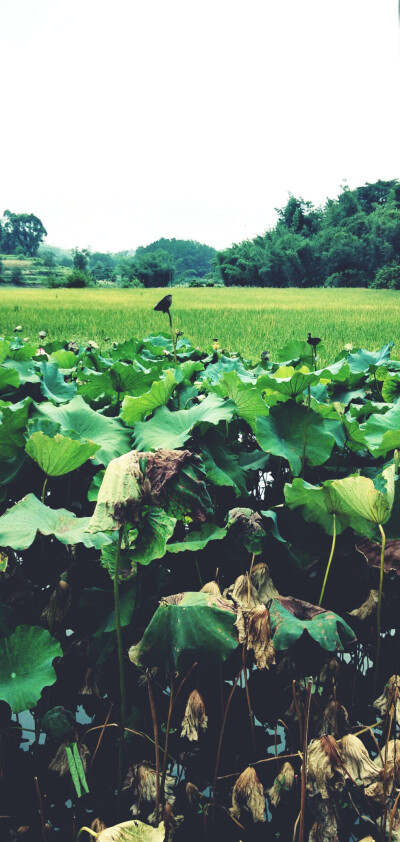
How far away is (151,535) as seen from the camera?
75 cm

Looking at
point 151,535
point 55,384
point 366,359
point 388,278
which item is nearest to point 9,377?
point 55,384

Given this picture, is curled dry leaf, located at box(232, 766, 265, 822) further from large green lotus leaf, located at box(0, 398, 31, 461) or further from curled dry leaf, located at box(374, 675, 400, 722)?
large green lotus leaf, located at box(0, 398, 31, 461)

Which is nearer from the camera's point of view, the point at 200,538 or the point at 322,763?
the point at 322,763

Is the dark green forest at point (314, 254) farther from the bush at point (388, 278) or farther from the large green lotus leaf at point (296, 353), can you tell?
the large green lotus leaf at point (296, 353)

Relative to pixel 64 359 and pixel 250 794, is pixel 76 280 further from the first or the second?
pixel 250 794

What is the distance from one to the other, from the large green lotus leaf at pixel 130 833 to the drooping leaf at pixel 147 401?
0.73 m

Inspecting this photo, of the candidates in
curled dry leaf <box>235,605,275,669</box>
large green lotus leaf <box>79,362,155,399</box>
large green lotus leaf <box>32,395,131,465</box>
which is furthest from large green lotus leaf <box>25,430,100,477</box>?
large green lotus leaf <box>79,362,155,399</box>

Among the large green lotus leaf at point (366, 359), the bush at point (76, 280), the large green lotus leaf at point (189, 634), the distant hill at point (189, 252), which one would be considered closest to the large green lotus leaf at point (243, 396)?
the large green lotus leaf at point (189, 634)

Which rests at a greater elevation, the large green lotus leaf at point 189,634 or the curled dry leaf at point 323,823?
the large green lotus leaf at point 189,634

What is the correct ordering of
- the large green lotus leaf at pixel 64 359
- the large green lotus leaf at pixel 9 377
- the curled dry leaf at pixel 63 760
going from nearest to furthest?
the curled dry leaf at pixel 63 760, the large green lotus leaf at pixel 9 377, the large green lotus leaf at pixel 64 359

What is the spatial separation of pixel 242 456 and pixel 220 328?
27.2 ft

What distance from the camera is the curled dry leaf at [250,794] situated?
2.84 ft

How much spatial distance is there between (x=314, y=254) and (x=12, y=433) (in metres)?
35.1

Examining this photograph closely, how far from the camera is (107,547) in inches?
31.2
